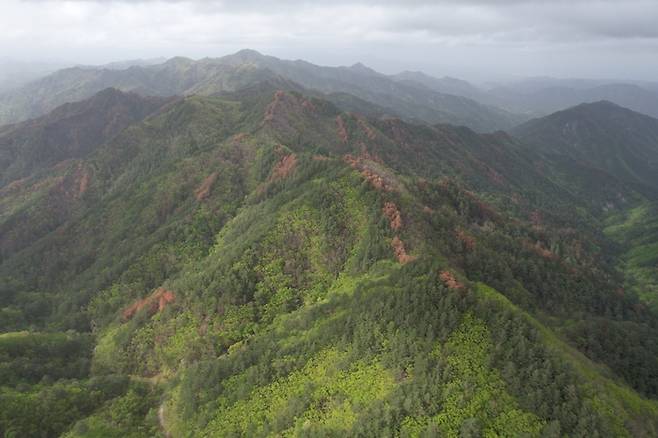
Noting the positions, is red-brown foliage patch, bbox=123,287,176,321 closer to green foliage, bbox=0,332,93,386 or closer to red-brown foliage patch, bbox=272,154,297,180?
green foliage, bbox=0,332,93,386

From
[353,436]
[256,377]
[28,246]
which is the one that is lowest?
[28,246]

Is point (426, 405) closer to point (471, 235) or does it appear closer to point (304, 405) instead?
point (304, 405)

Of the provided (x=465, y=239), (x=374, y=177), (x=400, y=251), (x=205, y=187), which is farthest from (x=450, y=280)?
(x=205, y=187)

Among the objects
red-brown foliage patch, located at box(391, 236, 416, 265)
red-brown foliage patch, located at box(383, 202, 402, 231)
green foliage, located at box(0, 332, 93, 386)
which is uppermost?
red-brown foliage patch, located at box(383, 202, 402, 231)

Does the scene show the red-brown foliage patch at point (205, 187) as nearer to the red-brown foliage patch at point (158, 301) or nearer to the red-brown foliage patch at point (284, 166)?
the red-brown foliage patch at point (284, 166)

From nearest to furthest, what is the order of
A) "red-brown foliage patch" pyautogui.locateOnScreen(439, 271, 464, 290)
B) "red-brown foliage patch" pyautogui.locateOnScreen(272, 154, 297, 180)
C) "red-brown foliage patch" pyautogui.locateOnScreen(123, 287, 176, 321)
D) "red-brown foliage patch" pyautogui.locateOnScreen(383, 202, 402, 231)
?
"red-brown foliage patch" pyautogui.locateOnScreen(439, 271, 464, 290)
"red-brown foliage patch" pyautogui.locateOnScreen(383, 202, 402, 231)
"red-brown foliage patch" pyautogui.locateOnScreen(123, 287, 176, 321)
"red-brown foliage patch" pyautogui.locateOnScreen(272, 154, 297, 180)

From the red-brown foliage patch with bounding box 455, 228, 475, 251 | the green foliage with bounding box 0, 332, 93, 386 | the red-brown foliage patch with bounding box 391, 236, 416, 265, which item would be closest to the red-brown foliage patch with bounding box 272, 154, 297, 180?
the red-brown foliage patch with bounding box 455, 228, 475, 251

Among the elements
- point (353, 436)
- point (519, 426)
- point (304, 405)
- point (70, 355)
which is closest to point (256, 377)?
point (304, 405)
